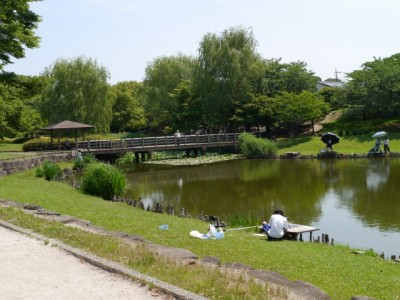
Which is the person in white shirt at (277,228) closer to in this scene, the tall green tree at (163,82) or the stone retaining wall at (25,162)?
the stone retaining wall at (25,162)

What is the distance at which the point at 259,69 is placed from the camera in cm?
4650

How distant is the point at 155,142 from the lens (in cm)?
4019

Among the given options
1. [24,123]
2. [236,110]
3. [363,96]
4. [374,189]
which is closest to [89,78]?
[236,110]

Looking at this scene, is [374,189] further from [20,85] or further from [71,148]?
[71,148]

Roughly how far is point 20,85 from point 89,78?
83.8 ft

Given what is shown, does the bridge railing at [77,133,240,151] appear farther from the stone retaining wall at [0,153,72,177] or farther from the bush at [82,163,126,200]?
the bush at [82,163,126,200]

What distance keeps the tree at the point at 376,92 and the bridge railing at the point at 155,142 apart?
14044mm

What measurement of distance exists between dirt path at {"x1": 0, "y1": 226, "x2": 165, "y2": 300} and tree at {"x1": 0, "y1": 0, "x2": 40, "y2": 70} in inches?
552

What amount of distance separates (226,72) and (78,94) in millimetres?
15208

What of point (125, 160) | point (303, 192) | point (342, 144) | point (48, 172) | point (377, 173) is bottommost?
point (303, 192)

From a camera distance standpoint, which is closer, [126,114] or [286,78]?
[286,78]

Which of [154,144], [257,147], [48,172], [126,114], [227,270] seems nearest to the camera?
[227,270]

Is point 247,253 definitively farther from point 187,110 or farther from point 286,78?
point 286,78

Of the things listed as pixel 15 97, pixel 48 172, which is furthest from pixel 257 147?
pixel 15 97
